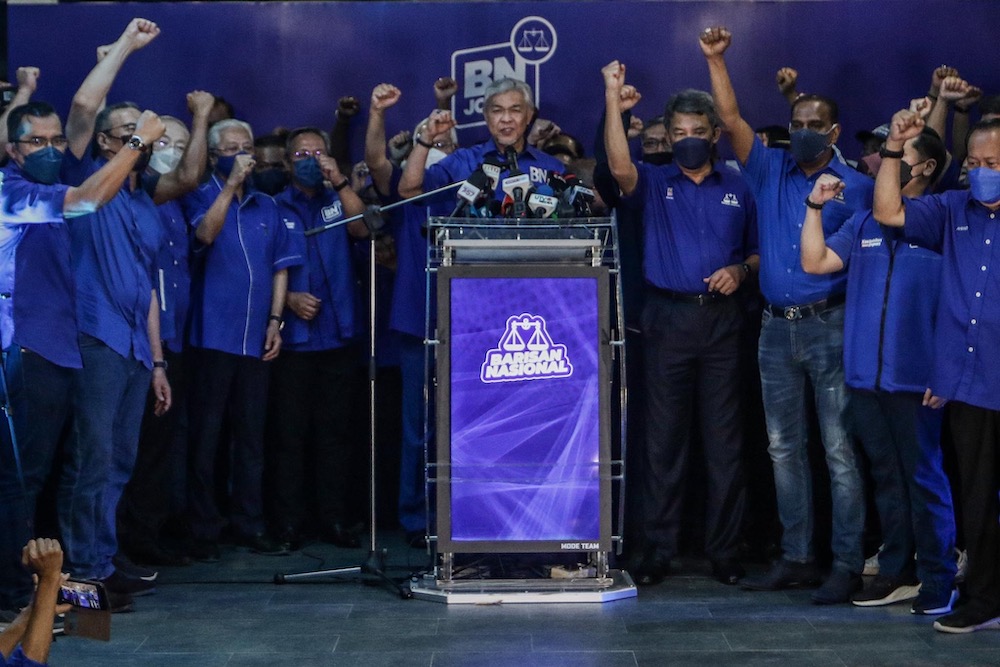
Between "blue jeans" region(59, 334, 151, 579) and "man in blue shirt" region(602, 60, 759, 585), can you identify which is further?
"man in blue shirt" region(602, 60, 759, 585)

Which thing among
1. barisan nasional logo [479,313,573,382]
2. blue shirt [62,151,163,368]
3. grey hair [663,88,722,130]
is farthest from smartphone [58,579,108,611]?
grey hair [663,88,722,130]

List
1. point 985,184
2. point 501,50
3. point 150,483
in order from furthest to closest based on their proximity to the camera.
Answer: point 501,50 < point 150,483 < point 985,184

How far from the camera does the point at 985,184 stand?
4684 millimetres

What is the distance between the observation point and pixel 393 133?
6.91 m

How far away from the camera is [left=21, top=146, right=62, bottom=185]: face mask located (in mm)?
4734

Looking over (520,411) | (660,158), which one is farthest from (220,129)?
(520,411)

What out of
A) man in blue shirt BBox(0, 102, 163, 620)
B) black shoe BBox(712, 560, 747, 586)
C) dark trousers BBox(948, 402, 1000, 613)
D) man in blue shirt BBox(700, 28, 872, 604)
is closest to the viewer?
man in blue shirt BBox(0, 102, 163, 620)

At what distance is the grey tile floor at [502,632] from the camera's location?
4395 mm

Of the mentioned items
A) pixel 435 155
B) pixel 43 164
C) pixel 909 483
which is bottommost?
pixel 909 483

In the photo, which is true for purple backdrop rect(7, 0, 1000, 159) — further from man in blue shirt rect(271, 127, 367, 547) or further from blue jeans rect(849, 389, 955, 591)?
blue jeans rect(849, 389, 955, 591)

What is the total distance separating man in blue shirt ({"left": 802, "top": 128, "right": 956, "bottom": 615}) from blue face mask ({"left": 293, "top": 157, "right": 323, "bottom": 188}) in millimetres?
2374

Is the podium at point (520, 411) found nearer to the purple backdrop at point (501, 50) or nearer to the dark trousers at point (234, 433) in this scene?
the dark trousers at point (234, 433)

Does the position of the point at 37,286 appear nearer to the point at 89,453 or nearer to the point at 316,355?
the point at 89,453

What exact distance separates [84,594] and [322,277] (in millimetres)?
3368
